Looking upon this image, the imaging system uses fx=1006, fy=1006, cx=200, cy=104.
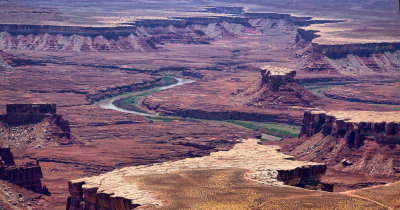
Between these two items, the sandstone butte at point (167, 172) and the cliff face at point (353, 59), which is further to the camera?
the cliff face at point (353, 59)

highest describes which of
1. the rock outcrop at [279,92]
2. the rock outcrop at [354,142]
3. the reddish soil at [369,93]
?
the rock outcrop at [354,142]

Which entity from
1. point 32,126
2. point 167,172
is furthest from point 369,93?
point 167,172

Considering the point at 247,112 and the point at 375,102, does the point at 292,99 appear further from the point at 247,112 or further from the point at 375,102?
the point at 375,102

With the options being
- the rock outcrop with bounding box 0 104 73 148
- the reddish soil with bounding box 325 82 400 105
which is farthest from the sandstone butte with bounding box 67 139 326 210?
the reddish soil with bounding box 325 82 400 105

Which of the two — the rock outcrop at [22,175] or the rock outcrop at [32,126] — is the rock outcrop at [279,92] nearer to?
the rock outcrop at [32,126]

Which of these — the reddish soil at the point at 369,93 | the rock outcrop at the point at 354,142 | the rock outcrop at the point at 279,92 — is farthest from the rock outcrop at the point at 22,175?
the reddish soil at the point at 369,93

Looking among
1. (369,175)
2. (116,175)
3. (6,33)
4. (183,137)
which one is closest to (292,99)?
(183,137)

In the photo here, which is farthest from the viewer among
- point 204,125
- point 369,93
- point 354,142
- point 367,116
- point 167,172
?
point 369,93

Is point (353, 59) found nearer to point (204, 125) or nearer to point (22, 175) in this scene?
point (204, 125)
